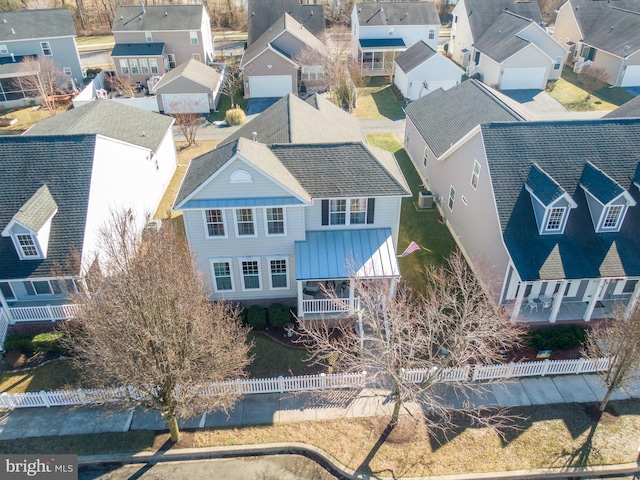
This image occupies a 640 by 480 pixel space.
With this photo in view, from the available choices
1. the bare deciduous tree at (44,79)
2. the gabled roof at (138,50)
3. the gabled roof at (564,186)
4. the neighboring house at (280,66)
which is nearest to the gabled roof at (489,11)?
the neighboring house at (280,66)

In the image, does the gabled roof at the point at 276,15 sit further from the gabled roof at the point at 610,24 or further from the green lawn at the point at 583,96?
the gabled roof at the point at 610,24

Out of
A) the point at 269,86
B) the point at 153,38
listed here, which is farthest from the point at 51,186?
the point at 153,38

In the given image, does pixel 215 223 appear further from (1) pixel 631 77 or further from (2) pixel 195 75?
(1) pixel 631 77

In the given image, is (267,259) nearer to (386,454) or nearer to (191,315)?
(191,315)

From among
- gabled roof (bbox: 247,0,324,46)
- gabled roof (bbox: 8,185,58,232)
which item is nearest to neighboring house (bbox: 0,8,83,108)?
gabled roof (bbox: 247,0,324,46)

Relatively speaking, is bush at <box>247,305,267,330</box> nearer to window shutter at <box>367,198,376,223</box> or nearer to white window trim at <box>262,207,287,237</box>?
white window trim at <box>262,207,287,237</box>

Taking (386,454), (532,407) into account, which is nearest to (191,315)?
(386,454)
